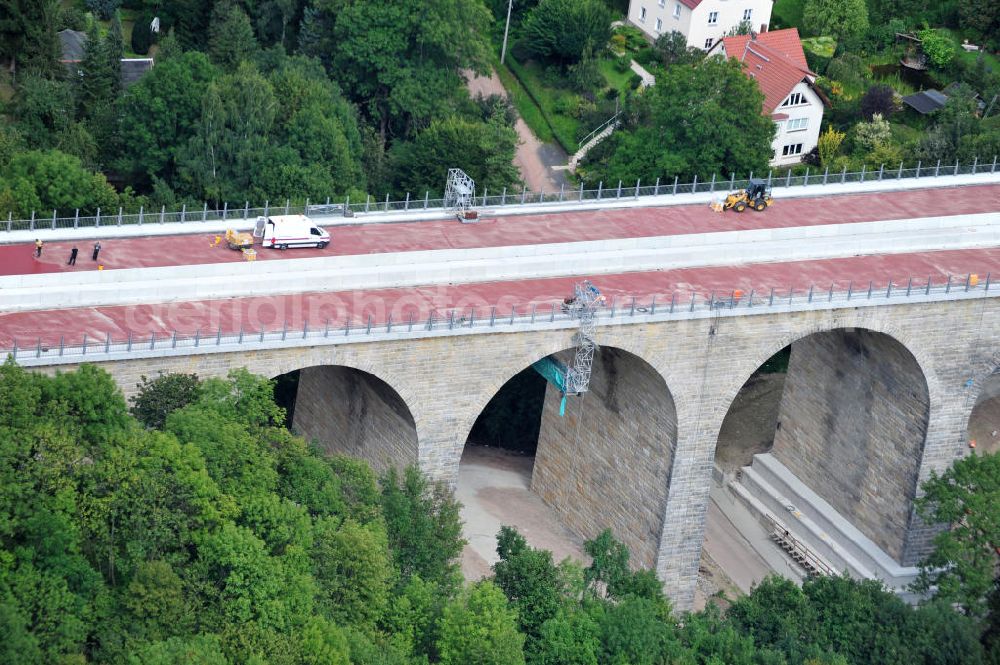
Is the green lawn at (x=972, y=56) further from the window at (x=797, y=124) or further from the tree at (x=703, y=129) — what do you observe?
the tree at (x=703, y=129)

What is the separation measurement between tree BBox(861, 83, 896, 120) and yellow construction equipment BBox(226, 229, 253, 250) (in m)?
44.7

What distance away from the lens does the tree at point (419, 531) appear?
7619 centimetres

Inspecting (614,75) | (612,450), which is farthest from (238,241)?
(614,75)

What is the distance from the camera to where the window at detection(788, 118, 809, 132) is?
4409 inches

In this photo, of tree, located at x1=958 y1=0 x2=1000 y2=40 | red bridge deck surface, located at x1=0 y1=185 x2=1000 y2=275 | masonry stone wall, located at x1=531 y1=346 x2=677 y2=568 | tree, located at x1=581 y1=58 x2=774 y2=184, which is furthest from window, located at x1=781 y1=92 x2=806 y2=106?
masonry stone wall, located at x1=531 y1=346 x2=677 y2=568

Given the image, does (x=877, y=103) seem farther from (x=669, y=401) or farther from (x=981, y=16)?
(x=669, y=401)

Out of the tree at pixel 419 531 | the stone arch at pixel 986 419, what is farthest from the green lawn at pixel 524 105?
the tree at pixel 419 531

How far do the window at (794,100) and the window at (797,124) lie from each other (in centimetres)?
100

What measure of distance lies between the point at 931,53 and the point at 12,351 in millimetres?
66496

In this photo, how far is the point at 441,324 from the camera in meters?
78.8

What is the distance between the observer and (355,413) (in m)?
85.8

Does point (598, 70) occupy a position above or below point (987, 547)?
above

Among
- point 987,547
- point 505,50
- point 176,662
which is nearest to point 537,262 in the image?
point 987,547

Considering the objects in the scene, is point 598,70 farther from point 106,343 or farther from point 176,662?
point 176,662
